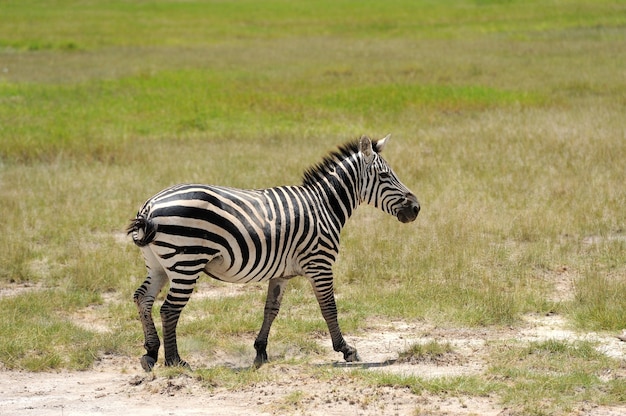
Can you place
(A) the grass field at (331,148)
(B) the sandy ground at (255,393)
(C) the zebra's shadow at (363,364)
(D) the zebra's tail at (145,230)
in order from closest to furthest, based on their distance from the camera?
(B) the sandy ground at (255,393), (D) the zebra's tail at (145,230), (C) the zebra's shadow at (363,364), (A) the grass field at (331,148)

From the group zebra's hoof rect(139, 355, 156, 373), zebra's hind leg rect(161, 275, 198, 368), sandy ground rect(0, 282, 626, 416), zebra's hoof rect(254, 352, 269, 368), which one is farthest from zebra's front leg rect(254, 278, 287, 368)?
zebra's hoof rect(139, 355, 156, 373)

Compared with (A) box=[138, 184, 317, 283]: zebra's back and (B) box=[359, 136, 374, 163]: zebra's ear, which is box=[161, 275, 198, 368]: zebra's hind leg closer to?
(A) box=[138, 184, 317, 283]: zebra's back

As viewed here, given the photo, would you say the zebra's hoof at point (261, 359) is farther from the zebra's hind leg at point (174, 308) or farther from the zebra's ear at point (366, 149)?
the zebra's ear at point (366, 149)

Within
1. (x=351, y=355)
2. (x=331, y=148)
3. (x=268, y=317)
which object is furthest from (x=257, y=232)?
(x=331, y=148)

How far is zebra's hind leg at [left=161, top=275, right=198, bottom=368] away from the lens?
7.00 metres

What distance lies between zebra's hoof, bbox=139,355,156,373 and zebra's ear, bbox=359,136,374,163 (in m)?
2.69

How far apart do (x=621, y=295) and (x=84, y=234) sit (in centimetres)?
701

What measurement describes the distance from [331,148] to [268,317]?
10287 millimetres

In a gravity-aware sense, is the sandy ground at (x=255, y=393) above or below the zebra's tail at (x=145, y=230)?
below

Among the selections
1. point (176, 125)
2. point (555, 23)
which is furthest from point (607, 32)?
point (176, 125)

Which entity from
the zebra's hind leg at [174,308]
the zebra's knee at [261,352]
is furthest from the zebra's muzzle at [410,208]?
the zebra's hind leg at [174,308]

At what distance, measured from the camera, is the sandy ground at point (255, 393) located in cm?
615

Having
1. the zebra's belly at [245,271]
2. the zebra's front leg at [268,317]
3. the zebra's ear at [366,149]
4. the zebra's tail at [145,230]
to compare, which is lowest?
the zebra's front leg at [268,317]

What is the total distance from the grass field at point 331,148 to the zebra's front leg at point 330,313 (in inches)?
26.1
